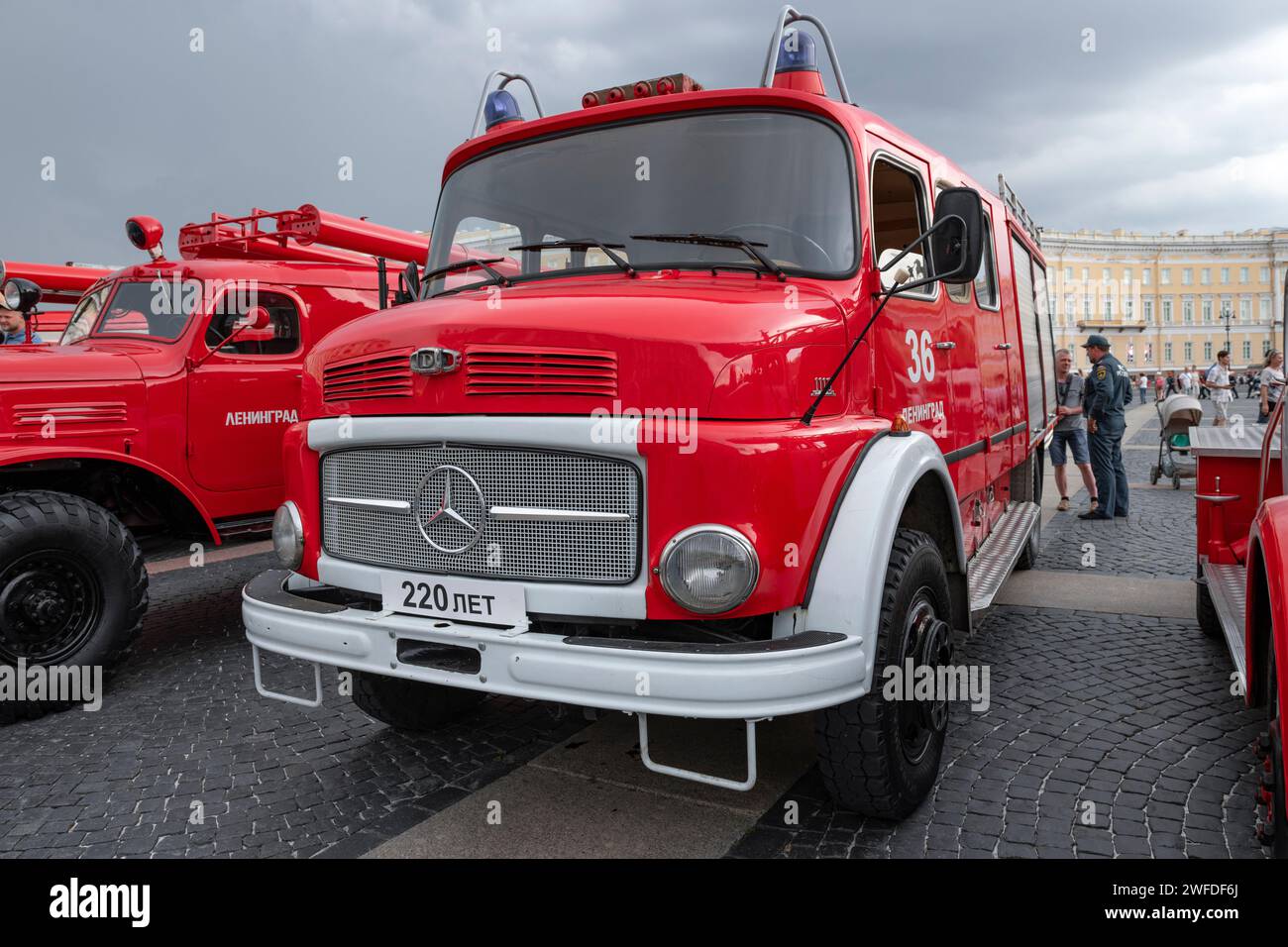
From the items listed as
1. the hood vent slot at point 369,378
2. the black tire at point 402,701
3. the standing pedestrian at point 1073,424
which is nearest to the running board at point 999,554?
the black tire at point 402,701

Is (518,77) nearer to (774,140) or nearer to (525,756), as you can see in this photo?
(774,140)

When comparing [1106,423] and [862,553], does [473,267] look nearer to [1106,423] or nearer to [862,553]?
[862,553]

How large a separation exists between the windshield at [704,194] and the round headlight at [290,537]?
1.09m

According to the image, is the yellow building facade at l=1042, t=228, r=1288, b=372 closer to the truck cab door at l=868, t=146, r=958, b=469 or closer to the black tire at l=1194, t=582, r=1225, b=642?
the black tire at l=1194, t=582, r=1225, b=642

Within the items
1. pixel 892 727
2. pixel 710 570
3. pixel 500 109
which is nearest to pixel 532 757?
pixel 892 727

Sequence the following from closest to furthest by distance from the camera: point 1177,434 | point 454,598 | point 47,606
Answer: point 454,598 → point 47,606 → point 1177,434

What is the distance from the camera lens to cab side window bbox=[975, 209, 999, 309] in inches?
206

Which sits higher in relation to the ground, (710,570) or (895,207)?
(895,207)

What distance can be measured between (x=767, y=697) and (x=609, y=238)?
177 centimetres

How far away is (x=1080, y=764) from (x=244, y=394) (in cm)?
508

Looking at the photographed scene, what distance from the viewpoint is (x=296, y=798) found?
11.6 feet

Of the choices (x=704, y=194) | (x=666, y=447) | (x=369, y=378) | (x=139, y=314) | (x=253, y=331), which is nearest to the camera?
(x=666, y=447)

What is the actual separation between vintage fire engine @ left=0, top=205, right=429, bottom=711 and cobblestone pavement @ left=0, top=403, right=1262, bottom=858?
61cm

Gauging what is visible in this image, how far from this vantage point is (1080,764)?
3.66m
